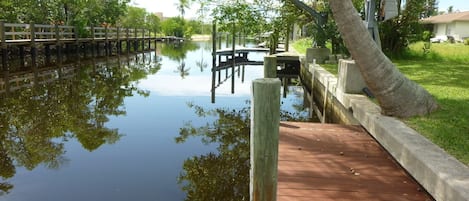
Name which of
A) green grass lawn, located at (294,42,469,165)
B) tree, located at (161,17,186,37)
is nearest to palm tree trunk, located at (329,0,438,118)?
green grass lawn, located at (294,42,469,165)

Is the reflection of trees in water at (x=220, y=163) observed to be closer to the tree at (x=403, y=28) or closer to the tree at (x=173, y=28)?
the tree at (x=403, y=28)

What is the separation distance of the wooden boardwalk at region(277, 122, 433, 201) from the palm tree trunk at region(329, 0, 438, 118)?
62cm

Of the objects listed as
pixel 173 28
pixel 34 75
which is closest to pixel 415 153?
pixel 34 75

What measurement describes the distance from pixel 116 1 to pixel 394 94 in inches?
1399

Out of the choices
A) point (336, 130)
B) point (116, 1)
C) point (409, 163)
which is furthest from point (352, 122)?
point (116, 1)

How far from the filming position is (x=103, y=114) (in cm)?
992

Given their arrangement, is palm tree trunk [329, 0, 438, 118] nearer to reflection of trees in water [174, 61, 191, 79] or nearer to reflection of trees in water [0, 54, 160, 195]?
reflection of trees in water [0, 54, 160, 195]

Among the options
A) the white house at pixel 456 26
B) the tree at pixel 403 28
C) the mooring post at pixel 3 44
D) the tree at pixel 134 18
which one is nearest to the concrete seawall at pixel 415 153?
the tree at pixel 403 28

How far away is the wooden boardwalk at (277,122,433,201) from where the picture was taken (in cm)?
368

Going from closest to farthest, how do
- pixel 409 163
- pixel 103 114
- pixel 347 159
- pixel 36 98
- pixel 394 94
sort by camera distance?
pixel 409 163
pixel 347 159
pixel 394 94
pixel 103 114
pixel 36 98

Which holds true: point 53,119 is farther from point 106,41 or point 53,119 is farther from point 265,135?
point 106,41

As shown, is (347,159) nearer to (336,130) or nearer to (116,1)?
(336,130)

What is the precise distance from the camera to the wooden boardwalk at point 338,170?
368 centimetres

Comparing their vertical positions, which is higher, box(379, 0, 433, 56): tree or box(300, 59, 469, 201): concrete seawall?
box(379, 0, 433, 56): tree
